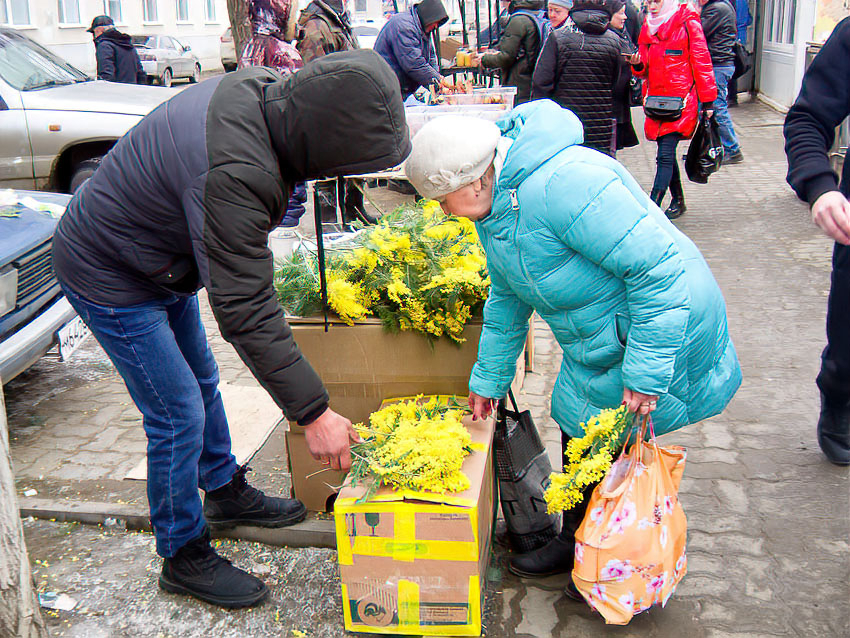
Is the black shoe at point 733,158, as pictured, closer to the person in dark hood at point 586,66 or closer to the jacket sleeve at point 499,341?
the person in dark hood at point 586,66

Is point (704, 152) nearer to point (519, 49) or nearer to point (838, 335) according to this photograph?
point (519, 49)

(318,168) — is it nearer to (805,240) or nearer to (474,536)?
(474,536)

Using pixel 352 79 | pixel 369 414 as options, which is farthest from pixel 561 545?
pixel 352 79

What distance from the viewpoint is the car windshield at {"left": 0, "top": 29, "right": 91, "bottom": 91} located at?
278 inches

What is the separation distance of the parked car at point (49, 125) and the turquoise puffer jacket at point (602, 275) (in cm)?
572

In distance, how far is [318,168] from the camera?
2012 mm

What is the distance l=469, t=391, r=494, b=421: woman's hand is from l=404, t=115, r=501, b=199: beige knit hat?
739mm

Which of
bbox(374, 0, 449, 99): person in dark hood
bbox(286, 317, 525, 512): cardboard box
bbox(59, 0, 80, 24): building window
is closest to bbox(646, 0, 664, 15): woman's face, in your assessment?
bbox(374, 0, 449, 99): person in dark hood

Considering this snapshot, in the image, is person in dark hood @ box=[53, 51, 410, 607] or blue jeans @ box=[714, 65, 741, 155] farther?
blue jeans @ box=[714, 65, 741, 155]

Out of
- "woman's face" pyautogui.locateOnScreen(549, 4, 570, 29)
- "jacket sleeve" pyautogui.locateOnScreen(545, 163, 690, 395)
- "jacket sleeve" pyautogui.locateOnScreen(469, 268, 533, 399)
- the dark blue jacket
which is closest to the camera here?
"jacket sleeve" pyautogui.locateOnScreen(545, 163, 690, 395)

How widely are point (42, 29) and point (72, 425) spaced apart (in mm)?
25473

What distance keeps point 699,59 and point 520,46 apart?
6.91 feet

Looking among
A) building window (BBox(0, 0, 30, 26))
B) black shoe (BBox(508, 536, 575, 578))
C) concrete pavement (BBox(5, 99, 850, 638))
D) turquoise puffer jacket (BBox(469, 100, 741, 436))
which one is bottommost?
concrete pavement (BBox(5, 99, 850, 638))

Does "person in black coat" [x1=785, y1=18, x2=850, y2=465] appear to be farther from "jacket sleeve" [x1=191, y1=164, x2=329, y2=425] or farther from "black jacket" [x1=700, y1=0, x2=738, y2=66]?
"black jacket" [x1=700, y1=0, x2=738, y2=66]
